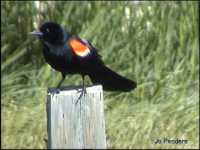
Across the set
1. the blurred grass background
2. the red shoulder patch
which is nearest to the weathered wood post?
the red shoulder patch

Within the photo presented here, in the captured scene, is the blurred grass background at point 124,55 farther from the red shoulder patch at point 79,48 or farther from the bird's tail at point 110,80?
the red shoulder patch at point 79,48

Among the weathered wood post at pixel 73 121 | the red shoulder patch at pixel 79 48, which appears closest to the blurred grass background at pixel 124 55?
the red shoulder patch at pixel 79 48

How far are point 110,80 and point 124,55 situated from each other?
1.93m

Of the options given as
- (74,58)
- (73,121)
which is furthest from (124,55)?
(73,121)

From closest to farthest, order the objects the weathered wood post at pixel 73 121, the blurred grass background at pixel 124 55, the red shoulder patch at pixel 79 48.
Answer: the weathered wood post at pixel 73 121 < the red shoulder patch at pixel 79 48 < the blurred grass background at pixel 124 55

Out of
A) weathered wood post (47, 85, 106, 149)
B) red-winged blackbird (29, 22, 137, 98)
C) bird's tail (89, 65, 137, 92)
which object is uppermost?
red-winged blackbird (29, 22, 137, 98)

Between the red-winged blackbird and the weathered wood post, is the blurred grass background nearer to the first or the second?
the red-winged blackbird

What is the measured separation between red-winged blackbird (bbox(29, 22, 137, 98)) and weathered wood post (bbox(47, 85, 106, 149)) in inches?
36.7

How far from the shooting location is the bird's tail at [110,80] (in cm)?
368

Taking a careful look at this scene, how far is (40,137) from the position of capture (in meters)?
4.60

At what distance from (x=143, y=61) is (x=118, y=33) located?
47cm

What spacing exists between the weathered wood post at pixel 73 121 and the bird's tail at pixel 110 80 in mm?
981

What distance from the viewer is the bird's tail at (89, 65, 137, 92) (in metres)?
3.68

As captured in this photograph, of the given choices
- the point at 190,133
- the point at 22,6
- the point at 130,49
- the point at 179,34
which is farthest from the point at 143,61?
the point at 22,6
